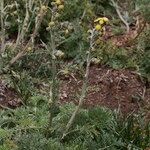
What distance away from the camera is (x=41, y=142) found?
475 centimetres

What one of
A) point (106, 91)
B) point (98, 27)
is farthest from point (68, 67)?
point (98, 27)

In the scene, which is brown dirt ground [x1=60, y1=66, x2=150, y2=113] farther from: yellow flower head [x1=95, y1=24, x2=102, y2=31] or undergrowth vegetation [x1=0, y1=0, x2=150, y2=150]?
yellow flower head [x1=95, y1=24, x2=102, y2=31]

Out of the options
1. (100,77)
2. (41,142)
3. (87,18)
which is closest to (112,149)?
(41,142)

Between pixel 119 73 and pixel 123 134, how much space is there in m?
1.54

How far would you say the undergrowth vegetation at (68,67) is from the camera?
4.83 meters

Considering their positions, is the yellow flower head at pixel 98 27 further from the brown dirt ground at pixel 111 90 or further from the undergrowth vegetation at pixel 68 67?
the brown dirt ground at pixel 111 90

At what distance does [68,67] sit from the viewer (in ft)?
21.5

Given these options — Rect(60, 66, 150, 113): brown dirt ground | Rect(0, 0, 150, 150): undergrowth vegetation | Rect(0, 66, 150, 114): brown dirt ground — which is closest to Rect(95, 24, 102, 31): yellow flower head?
Rect(0, 0, 150, 150): undergrowth vegetation

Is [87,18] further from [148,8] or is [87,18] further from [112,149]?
[112,149]

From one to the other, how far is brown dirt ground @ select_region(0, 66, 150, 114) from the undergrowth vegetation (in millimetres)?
105

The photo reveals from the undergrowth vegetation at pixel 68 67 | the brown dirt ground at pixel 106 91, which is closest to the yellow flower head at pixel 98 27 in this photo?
the undergrowth vegetation at pixel 68 67

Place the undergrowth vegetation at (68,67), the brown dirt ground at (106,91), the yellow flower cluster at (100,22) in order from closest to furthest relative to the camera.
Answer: the yellow flower cluster at (100,22)
the undergrowth vegetation at (68,67)
the brown dirt ground at (106,91)

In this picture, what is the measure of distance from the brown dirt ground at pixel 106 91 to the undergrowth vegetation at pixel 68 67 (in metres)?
0.11

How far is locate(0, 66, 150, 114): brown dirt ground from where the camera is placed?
6.11m
